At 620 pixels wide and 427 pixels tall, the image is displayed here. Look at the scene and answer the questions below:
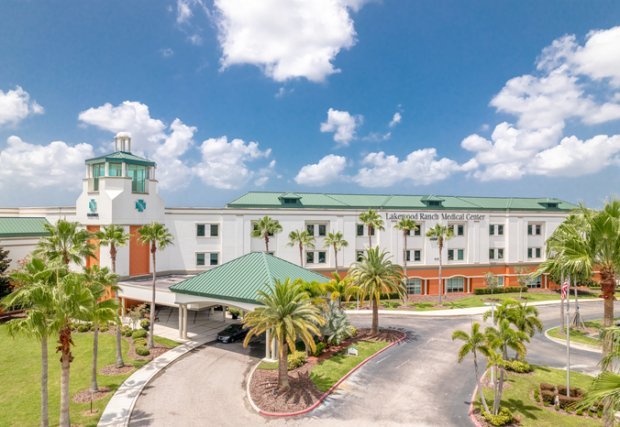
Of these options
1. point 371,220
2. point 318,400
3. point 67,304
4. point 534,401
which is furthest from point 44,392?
point 371,220

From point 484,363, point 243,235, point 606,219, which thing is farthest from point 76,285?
point 243,235

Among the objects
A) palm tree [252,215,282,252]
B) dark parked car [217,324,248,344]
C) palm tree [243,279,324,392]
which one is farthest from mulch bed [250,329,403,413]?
palm tree [252,215,282,252]

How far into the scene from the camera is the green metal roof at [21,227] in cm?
5125

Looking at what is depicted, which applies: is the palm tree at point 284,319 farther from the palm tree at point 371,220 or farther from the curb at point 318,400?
the palm tree at point 371,220

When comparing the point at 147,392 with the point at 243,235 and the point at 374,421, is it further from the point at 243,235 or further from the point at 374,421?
the point at 243,235

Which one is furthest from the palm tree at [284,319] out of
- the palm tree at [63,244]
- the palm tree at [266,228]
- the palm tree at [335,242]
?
the palm tree at [335,242]

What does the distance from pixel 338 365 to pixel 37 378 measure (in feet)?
82.1

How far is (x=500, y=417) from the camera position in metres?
21.2

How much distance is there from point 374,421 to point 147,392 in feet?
55.1

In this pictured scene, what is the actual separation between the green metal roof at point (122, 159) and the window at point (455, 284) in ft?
182

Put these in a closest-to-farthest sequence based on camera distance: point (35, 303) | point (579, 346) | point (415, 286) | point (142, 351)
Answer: point (35, 303), point (142, 351), point (579, 346), point (415, 286)

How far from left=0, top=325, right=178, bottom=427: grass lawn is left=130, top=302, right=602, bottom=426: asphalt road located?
3.48 m

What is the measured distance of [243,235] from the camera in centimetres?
5847

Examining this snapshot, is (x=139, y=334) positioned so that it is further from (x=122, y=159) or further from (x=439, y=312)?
(x=439, y=312)
